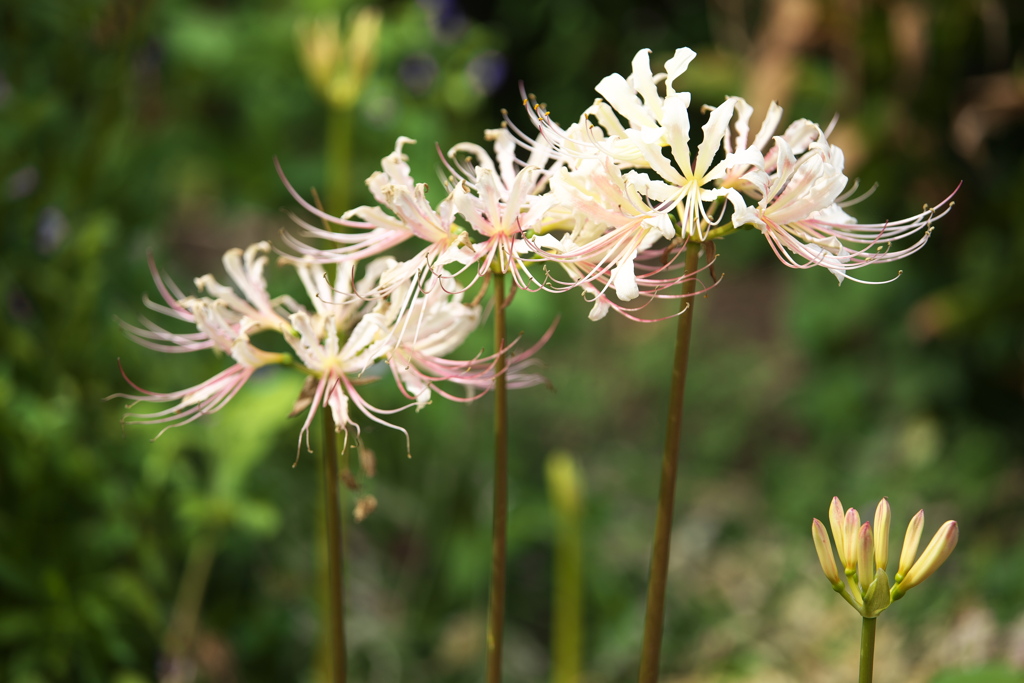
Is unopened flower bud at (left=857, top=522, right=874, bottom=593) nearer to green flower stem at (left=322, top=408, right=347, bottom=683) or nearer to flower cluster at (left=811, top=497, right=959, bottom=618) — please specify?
flower cluster at (left=811, top=497, right=959, bottom=618)

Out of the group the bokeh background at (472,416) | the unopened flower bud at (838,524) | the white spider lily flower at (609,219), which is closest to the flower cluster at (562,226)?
the white spider lily flower at (609,219)

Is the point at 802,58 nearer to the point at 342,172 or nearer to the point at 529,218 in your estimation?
the point at 342,172

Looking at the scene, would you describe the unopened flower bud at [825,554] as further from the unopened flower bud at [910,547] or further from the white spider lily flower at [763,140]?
the white spider lily flower at [763,140]

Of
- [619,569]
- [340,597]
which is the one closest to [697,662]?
[619,569]

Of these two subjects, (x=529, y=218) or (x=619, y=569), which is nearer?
(x=529, y=218)

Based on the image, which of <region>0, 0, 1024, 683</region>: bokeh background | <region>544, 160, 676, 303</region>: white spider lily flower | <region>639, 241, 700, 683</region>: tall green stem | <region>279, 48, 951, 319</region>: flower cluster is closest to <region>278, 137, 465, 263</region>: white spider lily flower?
<region>279, 48, 951, 319</region>: flower cluster

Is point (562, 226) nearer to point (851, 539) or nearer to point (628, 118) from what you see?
point (628, 118)
